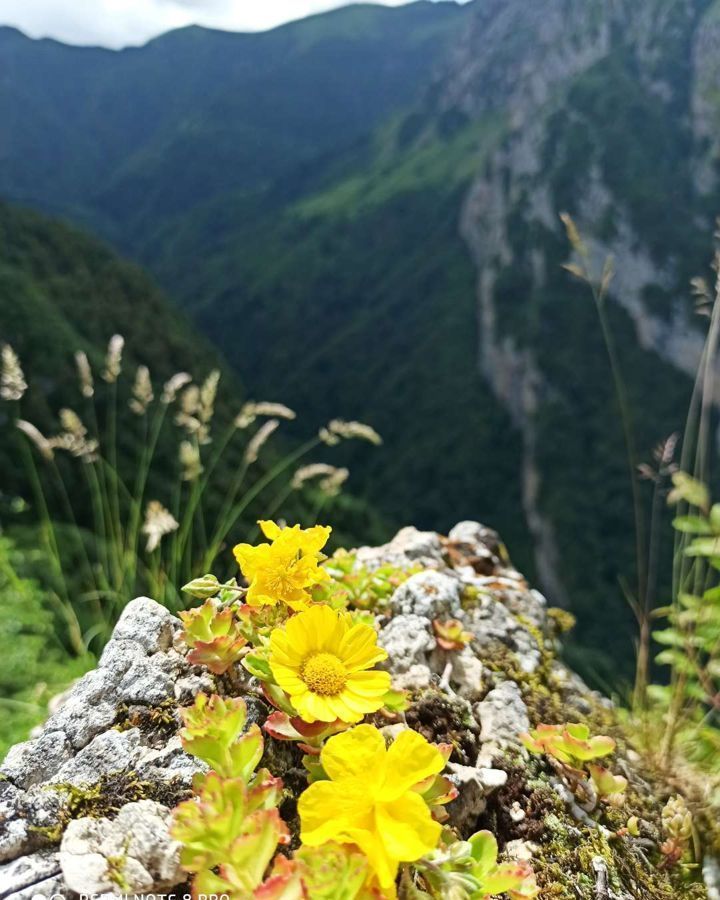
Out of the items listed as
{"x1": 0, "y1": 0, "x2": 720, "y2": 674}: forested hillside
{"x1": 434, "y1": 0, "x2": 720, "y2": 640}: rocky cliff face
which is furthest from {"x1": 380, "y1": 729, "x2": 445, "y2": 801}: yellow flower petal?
{"x1": 434, "y1": 0, "x2": 720, "y2": 640}: rocky cliff face

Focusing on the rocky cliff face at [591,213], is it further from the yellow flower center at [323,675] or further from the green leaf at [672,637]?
the yellow flower center at [323,675]

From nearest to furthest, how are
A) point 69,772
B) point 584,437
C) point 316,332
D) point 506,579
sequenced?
1. point 69,772
2. point 506,579
3. point 584,437
4. point 316,332

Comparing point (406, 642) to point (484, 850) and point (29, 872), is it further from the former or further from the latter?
point (29, 872)

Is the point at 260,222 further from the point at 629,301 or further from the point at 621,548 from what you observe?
the point at 621,548

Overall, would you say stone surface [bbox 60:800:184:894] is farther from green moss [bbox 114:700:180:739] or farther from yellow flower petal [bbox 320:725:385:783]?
yellow flower petal [bbox 320:725:385:783]

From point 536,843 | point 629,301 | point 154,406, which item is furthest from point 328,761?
point 629,301

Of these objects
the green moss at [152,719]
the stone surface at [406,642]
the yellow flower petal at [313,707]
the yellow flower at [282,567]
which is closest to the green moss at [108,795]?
the green moss at [152,719]
